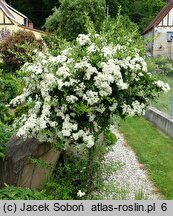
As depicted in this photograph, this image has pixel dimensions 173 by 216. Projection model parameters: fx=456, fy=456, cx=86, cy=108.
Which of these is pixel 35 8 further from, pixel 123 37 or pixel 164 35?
pixel 123 37

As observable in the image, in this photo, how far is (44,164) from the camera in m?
6.42

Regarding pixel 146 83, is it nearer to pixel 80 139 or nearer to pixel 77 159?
pixel 80 139

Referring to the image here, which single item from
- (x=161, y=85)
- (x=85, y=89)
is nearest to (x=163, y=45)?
(x=161, y=85)

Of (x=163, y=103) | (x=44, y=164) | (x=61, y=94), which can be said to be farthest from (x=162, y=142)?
(x=61, y=94)

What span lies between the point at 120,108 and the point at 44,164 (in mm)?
1398

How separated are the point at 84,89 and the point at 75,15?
96.7 ft

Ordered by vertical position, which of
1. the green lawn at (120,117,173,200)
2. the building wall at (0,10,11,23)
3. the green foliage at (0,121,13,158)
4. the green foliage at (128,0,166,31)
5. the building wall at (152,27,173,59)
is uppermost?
the green foliage at (128,0,166,31)

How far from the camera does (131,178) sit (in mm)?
7871

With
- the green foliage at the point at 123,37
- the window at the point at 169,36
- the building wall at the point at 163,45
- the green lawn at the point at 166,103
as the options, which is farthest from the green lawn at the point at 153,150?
the window at the point at 169,36

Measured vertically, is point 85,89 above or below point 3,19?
below

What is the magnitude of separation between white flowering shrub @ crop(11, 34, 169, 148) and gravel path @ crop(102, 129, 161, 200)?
1.20 m

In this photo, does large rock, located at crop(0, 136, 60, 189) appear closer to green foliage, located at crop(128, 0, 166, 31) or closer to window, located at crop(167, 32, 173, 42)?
window, located at crop(167, 32, 173, 42)

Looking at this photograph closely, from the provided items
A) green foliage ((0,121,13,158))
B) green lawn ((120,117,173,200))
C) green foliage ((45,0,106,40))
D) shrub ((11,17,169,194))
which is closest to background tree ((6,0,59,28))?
green foliage ((45,0,106,40))

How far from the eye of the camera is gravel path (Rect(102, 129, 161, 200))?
680 cm
